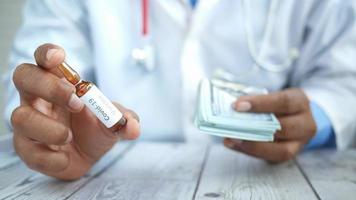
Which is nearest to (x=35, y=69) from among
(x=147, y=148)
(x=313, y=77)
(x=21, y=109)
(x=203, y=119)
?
(x=21, y=109)

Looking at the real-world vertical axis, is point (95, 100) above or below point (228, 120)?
above

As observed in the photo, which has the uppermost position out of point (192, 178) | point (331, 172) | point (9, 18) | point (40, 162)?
point (9, 18)

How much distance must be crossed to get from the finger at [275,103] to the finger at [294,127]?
13mm

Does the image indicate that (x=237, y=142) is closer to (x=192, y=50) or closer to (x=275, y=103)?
(x=275, y=103)

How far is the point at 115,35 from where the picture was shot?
3.05ft

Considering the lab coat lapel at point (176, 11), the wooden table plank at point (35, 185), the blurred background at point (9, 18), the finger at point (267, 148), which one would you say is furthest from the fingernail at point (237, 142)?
the blurred background at point (9, 18)

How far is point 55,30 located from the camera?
0.93 m

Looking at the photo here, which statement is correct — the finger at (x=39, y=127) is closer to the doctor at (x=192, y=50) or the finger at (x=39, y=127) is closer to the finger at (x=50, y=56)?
the finger at (x=50, y=56)

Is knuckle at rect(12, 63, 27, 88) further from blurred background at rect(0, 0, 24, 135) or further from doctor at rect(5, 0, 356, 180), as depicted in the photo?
blurred background at rect(0, 0, 24, 135)

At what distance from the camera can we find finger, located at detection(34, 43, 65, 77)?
0.48m

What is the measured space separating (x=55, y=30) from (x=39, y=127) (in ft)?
1.60

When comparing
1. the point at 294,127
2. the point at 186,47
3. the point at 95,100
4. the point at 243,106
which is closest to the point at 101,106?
the point at 95,100

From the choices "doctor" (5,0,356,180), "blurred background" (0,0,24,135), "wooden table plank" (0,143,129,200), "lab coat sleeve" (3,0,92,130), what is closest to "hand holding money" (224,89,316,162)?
"doctor" (5,0,356,180)

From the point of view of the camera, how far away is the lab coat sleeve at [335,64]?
829 millimetres
